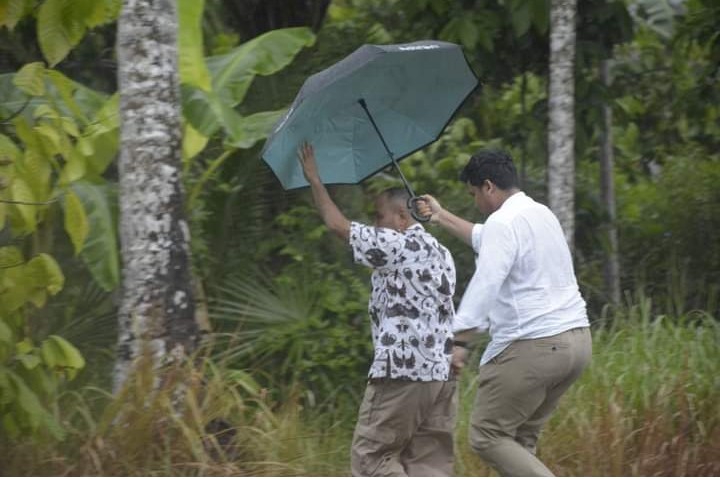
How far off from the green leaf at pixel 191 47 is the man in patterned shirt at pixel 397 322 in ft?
5.47

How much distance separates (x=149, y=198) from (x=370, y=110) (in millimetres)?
1283

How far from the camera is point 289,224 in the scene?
29.8 ft

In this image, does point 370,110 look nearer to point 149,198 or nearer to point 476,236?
point 476,236

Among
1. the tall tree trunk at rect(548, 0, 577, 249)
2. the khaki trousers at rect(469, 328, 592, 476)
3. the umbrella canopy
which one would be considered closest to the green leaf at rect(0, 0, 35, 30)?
the umbrella canopy

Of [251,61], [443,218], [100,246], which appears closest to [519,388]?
[443,218]

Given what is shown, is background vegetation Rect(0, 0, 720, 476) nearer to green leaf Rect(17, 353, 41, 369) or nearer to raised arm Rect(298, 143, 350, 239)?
green leaf Rect(17, 353, 41, 369)

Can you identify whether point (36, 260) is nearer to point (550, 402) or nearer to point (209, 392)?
point (209, 392)

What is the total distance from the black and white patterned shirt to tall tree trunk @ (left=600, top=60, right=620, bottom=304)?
4088 mm

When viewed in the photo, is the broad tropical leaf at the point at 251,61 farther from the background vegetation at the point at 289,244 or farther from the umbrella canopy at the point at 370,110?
the umbrella canopy at the point at 370,110

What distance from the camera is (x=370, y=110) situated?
6.57m

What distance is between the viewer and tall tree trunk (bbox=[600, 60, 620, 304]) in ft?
33.9

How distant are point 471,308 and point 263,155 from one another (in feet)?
4.41

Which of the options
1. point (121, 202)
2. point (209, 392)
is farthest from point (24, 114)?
point (209, 392)

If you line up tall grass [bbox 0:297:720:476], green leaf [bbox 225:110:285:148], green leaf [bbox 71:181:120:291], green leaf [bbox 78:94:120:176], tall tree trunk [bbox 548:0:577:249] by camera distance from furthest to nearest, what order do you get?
1. tall tree trunk [bbox 548:0:577:249]
2. green leaf [bbox 225:110:285:148]
3. green leaf [bbox 71:181:120:291]
4. green leaf [bbox 78:94:120:176]
5. tall grass [bbox 0:297:720:476]
